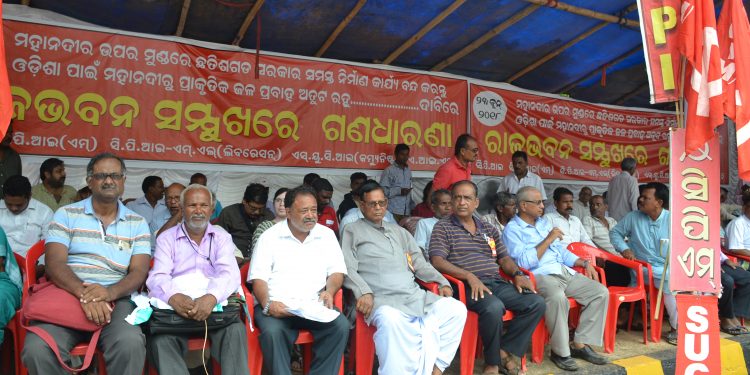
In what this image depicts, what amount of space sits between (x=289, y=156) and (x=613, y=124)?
17.4ft

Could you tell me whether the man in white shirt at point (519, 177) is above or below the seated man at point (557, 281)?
above

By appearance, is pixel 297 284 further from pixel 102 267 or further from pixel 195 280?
pixel 102 267

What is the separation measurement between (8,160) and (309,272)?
3334 millimetres

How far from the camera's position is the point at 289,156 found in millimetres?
6430

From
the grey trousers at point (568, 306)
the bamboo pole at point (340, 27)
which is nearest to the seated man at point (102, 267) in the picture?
the grey trousers at point (568, 306)

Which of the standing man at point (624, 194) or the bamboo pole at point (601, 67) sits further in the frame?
the standing man at point (624, 194)

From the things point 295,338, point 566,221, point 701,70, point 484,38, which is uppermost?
point 484,38

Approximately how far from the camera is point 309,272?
343 cm

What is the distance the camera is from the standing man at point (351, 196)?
19.9ft

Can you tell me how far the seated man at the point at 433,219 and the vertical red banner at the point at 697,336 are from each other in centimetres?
193

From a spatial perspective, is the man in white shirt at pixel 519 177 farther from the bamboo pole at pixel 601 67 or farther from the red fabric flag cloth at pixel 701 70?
the red fabric flag cloth at pixel 701 70

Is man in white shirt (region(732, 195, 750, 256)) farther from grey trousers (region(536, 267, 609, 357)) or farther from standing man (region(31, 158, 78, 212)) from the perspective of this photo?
standing man (region(31, 158, 78, 212))

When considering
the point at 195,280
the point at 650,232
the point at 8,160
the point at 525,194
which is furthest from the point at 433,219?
the point at 8,160

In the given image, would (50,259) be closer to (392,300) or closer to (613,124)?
(392,300)
